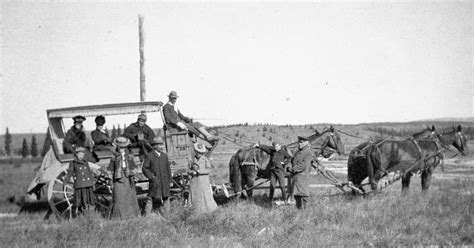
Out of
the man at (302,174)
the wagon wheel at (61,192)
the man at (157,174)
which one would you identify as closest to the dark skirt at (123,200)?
the man at (157,174)

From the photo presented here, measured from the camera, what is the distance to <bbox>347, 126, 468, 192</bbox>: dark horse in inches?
462

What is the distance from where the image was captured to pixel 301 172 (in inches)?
359

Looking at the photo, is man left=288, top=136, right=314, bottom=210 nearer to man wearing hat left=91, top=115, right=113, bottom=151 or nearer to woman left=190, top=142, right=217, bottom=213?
woman left=190, top=142, right=217, bottom=213

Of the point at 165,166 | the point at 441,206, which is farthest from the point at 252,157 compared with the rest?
the point at 441,206

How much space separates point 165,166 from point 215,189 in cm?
241

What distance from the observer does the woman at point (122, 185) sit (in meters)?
8.81

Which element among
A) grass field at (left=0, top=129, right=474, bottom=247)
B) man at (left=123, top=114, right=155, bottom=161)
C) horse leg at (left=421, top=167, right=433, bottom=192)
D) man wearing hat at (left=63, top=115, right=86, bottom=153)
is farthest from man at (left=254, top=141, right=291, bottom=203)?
man wearing hat at (left=63, top=115, right=86, bottom=153)

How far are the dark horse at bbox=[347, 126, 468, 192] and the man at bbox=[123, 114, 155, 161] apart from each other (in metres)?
5.99

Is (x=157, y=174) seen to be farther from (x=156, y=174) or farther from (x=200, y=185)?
(x=200, y=185)

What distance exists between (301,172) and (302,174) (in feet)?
0.17

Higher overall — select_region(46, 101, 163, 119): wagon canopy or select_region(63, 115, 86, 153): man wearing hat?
select_region(46, 101, 163, 119): wagon canopy

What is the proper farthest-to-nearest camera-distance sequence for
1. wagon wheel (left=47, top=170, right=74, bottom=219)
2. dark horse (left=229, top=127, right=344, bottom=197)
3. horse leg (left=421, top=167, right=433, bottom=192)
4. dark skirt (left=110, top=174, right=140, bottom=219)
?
horse leg (left=421, top=167, right=433, bottom=192) < dark horse (left=229, top=127, right=344, bottom=197) < wagon wheel (left=47, top=170, right=74, bottom=219) < dark skirt (left=110, top=174, right=140, bottom=219)

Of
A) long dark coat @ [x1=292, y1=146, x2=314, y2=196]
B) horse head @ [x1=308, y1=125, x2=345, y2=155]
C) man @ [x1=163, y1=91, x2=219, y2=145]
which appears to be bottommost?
long dark coat @ [x1=292, y1=146, x2=314, y2=196]

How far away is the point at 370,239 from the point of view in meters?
6.95
